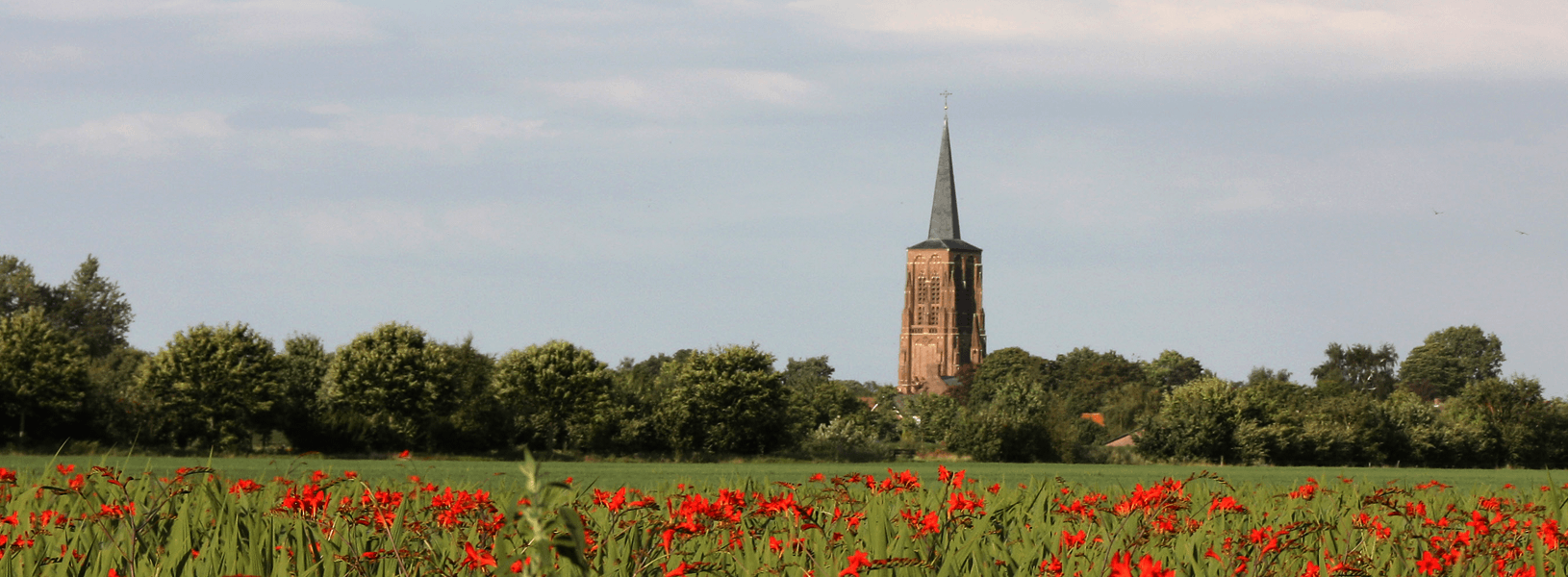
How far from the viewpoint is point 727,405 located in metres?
81.5

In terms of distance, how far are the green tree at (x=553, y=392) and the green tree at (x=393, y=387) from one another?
394 cm

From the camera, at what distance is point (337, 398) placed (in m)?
75.8

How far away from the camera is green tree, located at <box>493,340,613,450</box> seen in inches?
3113

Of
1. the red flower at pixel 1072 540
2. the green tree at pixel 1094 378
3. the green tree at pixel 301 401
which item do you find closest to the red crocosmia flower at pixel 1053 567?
the red flower at pixel 1072 540

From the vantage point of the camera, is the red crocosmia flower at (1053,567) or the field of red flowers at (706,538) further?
the field of red flowers at (706,538)

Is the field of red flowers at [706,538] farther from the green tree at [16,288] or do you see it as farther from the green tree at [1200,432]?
the green tree at [16,288]

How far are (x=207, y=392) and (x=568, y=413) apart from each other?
20734 mm

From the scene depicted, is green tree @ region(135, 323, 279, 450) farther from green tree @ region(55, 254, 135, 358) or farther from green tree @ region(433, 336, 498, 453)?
green tree @ region(55, 254, 135, 358)

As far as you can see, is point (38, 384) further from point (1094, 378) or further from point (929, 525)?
point (1094, 378)

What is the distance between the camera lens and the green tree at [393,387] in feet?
241

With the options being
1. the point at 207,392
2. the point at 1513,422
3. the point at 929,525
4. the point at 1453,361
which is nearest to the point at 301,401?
the point at 207,392

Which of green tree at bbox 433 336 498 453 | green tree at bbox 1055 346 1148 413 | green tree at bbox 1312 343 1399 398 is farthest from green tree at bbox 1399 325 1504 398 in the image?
green tree at bbox 433 336 498 453

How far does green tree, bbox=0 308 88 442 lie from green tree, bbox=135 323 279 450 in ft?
11.7

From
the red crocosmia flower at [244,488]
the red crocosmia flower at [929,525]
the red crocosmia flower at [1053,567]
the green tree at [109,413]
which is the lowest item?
the red crocosmia flower at [1053,567]
